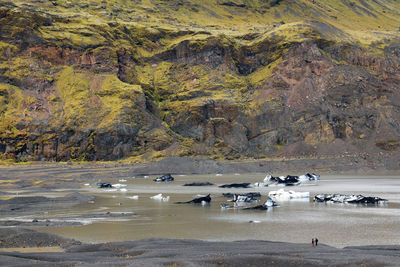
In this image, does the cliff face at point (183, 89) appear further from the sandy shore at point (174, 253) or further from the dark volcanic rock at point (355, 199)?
the sandy shore at point (174, 253)

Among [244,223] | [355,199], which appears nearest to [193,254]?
[244,223]

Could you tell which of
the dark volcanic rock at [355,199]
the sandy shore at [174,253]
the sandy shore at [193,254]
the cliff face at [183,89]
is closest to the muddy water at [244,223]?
the dark volcanic rock at [355,199]

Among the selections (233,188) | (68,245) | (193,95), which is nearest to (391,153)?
(193,95)

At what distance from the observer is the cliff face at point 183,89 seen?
5118 inches

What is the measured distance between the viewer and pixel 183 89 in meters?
158

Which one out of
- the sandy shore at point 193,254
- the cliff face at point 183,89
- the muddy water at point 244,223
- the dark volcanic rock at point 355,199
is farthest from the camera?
the cliff face at point 183,89

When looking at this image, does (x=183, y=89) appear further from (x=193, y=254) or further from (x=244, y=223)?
(x=193, y=254)

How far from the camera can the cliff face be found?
130m

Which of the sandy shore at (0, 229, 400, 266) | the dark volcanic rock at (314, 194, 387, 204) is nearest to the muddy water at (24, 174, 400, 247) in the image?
the dark volcanic rock at (314, 194, 387, 204)

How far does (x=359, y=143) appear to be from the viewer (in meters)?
132

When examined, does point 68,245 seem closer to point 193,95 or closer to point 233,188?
point 233,188

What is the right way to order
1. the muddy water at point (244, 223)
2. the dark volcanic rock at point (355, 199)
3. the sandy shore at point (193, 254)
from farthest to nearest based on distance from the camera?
the dark volcanic rock at point (355, 199), the muddy water at point (244, 223), the sandy shore at point (193, 254)

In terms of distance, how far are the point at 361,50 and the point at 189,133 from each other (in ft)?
203

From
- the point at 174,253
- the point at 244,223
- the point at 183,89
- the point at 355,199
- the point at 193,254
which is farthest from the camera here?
the point at 183,89
